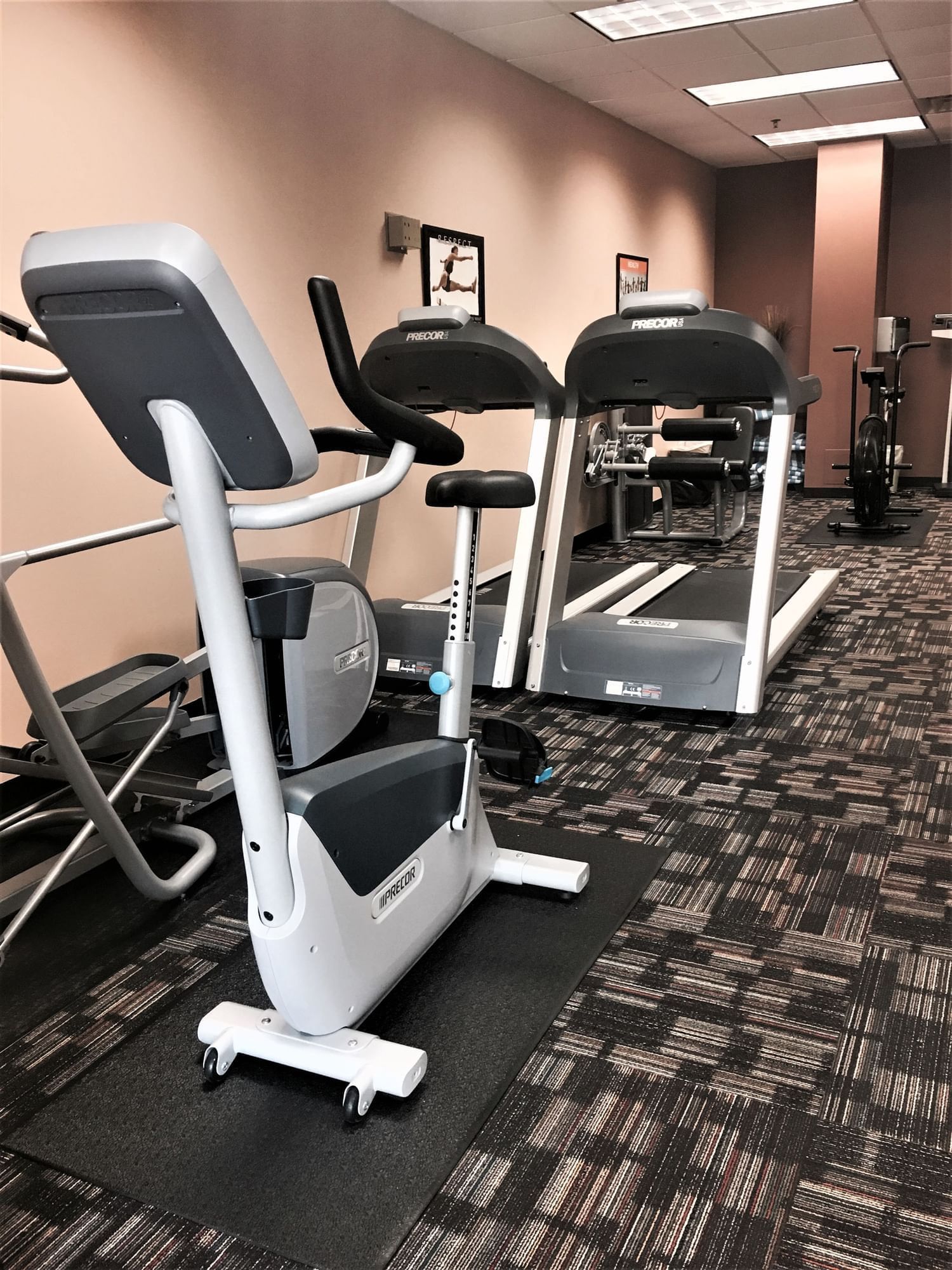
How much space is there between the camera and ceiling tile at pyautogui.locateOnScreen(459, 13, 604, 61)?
4984 millimetres

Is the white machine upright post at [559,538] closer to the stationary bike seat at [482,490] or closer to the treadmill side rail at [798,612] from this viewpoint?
the treadmill side rail at [798,612]

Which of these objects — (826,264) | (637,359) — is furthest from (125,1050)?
(826,264)

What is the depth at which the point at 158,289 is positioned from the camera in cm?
127

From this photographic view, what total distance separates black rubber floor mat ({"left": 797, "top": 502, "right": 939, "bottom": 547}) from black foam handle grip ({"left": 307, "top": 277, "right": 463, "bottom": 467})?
5.48 metres

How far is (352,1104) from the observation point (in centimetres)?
162

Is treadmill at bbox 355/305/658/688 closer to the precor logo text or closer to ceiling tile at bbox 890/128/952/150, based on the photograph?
the precor logo text

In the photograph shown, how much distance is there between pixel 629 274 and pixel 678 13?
99.7 inches

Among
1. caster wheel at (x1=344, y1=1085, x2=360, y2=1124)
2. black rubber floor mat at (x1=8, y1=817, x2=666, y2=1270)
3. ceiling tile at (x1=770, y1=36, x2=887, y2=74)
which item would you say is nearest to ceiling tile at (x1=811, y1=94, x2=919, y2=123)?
ceiling tile at (x1=770, y1=36, x2=887, y2=74)

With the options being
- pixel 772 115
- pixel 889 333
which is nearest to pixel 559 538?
pixel 772 115

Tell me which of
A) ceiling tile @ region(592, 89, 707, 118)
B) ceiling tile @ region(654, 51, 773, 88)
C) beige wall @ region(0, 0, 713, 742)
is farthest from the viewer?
ceiling tile @ region(592, 89, 707, 118)

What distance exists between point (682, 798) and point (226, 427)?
1905 millimetres

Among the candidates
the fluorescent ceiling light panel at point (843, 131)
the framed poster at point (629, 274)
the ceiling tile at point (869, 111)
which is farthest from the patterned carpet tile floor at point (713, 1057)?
the fluorescent ceiling light panel at point (843, 131)

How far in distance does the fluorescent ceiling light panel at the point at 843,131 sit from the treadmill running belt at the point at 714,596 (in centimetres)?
437

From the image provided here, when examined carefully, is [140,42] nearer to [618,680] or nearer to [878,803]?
[618,680]
